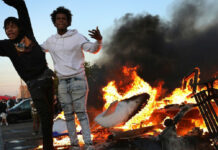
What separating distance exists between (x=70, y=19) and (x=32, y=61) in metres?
0.93

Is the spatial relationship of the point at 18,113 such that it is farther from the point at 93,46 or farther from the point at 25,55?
the point at 93,46

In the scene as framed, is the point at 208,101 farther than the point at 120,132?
No

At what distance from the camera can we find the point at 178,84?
11203 mm

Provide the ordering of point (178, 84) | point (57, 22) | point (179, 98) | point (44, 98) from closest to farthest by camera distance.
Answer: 1. point (44, 98)
2. point (57, 22)
3. point (179, 98)
4. point (178, 84)

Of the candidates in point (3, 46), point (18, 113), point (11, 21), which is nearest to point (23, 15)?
point (11, 21)

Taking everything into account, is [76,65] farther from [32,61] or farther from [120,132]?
[120,132]

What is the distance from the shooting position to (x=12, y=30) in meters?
3.78

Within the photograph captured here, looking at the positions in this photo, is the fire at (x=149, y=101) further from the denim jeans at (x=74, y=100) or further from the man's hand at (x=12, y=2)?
the man's hand at (x=12, y=2)

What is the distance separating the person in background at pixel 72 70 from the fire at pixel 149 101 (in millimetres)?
1493

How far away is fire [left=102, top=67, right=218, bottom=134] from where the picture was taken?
5418 mm

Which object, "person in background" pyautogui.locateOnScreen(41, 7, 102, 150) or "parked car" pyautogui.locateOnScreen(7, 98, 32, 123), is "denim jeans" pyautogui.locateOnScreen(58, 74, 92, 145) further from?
"parked car" pyautogui.locateOnScreen(7, 98, 32, 123)

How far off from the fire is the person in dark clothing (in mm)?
1910

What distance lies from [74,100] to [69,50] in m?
0.76

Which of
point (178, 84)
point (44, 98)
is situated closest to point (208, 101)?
point (44, 98)
